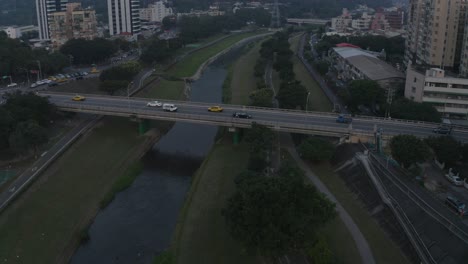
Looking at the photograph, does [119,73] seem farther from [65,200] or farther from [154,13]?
[154,13]

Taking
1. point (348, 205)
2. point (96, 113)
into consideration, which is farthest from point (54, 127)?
point (348, 205)

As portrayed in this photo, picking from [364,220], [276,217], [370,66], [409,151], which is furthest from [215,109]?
[370,66]

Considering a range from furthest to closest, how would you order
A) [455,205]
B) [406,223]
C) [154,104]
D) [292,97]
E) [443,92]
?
[292,97], [154,104], [443,92], [455,205], [406,223]

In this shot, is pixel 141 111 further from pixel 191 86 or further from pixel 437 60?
pixel 437 60

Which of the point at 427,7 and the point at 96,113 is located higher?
the point at 427,7

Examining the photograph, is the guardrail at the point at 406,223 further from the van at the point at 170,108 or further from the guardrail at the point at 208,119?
the van at the point at 170,108

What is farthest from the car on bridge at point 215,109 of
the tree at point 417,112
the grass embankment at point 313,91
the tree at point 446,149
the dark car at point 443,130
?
the tree at point 446,149
